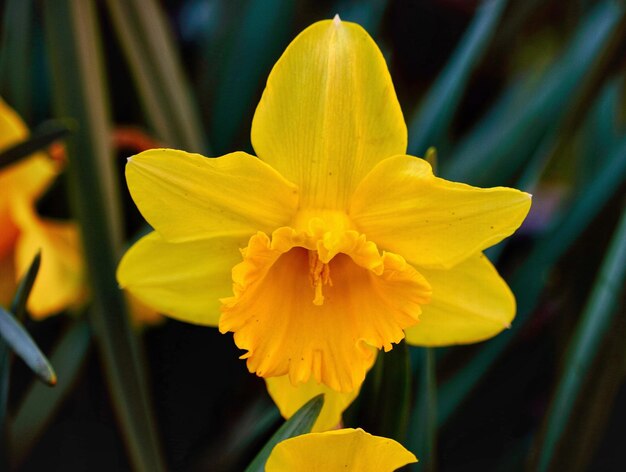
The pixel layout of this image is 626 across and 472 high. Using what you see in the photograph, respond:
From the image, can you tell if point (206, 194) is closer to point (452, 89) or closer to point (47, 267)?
point (47, 267)

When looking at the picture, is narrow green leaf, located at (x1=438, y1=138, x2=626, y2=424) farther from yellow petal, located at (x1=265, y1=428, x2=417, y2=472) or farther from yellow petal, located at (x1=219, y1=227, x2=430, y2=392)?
yellow petal, located at (x1=265, y1=428, x2=417, y2=472)

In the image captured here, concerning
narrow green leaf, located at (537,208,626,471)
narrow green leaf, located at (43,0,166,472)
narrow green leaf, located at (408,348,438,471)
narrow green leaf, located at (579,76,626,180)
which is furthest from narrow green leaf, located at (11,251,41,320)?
narrow green leaf, located at (579,76,626,180)

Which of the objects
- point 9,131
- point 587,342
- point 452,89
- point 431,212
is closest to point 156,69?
point 9,131

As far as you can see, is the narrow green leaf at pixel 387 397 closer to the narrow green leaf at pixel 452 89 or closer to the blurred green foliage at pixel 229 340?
the blurred green foliage at pixel 229 340

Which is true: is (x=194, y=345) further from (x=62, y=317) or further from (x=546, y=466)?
(x=546, y=466)

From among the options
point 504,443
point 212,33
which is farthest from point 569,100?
point 212,33

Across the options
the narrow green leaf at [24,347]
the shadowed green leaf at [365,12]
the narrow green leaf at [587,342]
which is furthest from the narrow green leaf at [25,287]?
the shadowed green leaf at [365,12]
